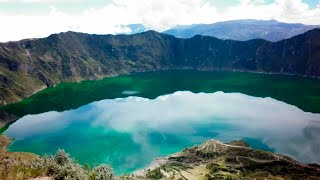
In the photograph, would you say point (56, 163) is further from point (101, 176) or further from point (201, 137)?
point (201, 137)

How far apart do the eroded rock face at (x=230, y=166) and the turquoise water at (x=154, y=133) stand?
42.2 ft

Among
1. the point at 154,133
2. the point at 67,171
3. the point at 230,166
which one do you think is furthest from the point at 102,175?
the point at 154,133

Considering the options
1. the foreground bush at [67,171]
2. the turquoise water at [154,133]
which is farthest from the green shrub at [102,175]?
the turquoise water at [154,133]

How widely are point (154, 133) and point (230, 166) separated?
180ft

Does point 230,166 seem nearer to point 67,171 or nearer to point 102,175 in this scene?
point 102,175

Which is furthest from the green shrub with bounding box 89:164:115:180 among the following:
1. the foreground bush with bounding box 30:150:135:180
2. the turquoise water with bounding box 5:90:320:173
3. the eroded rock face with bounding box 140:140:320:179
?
the turquoise water with bounding box 5:90:320:173

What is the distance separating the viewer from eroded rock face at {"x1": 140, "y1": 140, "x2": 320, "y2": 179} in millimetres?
101688

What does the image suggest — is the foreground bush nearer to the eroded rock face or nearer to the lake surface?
the eroded rock face

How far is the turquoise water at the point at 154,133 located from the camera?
13300 cm

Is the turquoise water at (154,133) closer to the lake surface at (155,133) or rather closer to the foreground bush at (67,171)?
the lake surface at (155,133)

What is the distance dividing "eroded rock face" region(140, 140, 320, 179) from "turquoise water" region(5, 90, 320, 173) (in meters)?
12.9

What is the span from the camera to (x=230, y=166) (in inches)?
4286

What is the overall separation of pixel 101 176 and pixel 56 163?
5.77 m

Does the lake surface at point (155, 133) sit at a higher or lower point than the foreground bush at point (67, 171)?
lower
